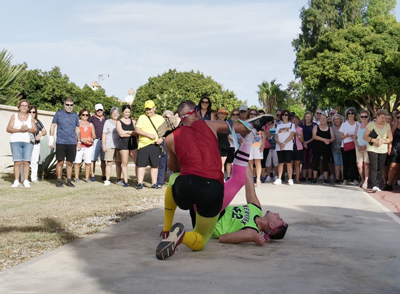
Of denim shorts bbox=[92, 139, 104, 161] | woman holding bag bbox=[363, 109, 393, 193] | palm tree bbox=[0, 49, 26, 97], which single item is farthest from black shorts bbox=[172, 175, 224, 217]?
palm tree bbox=[0, 49, 26, 97]

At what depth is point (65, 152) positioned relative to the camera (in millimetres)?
13422

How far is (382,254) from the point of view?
5.95 m

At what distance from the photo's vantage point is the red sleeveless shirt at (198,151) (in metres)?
5.66

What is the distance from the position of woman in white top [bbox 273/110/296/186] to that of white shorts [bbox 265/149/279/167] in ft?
2.11

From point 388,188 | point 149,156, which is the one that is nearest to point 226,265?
point 149,156

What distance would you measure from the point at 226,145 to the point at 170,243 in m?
7.85

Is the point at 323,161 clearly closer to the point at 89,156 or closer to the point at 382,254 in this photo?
the point at 89,156

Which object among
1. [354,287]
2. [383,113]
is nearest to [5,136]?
[383,113]

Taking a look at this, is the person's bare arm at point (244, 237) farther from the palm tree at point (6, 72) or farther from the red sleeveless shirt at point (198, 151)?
the palm tree at point (6, 72)

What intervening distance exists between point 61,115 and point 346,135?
24.3 feet

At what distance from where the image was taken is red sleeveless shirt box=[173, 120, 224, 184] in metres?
5.66

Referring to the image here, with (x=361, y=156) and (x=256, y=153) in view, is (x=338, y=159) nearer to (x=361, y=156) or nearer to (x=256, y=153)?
(x=361, y=156)

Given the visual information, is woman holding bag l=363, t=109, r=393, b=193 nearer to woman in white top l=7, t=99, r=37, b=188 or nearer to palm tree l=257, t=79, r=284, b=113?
woman in white top l=7, t=99, r=37, b=188

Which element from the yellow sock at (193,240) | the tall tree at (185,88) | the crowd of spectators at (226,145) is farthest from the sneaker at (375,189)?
the tall tree at (185,88)
